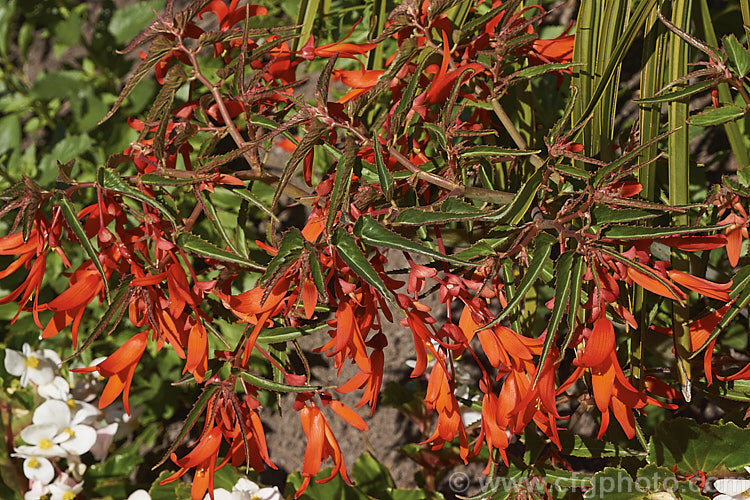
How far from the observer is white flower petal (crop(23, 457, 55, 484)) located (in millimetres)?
1090

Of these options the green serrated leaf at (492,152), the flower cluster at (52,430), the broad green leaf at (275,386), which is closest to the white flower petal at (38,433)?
the flower cluster at (52,430)

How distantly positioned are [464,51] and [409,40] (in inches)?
4.6

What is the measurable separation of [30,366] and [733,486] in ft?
3.78

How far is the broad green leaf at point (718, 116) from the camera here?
0.57 meters

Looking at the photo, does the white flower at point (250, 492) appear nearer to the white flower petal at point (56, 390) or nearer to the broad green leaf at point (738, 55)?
the white flower petal at point (56, 390)

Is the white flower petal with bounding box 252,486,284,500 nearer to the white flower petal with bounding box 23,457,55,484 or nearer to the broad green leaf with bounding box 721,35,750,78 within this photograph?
the white flower petal with bounding box 23,457,55,484

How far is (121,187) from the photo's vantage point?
1.82 ft

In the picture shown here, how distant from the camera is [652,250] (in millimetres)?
706

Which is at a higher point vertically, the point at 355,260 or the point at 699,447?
the point at 355,260

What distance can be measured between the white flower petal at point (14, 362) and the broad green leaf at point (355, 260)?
3.06 feet

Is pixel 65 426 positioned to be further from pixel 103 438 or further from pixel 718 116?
pixel 718 116

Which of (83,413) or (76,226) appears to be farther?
(83,413)

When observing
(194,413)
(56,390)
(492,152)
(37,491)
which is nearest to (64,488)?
(37,491)

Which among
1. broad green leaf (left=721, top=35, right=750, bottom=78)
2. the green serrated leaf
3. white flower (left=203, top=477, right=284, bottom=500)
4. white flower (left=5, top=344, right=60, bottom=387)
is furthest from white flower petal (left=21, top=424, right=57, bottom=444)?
broad green leaf (left=721, top=35, right=750, bottom=78)
